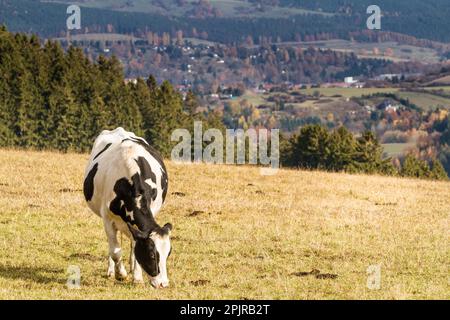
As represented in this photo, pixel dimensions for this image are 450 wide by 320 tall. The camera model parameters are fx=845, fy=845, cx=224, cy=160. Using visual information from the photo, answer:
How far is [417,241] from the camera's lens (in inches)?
896

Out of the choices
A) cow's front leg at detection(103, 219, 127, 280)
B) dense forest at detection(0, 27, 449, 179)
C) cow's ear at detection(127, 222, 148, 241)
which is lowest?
dense forest at detection(0, 27, 449, 179)

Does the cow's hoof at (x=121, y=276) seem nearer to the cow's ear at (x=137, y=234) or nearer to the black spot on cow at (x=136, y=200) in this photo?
the black spot on cow at (x=136, y=200)

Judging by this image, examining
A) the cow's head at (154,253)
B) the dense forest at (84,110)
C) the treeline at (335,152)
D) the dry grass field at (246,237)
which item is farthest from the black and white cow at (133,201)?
the treeline at (335,152)

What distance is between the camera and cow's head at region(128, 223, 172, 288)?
14734 mm

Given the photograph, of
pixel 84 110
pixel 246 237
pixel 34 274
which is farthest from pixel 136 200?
pixel 84 110

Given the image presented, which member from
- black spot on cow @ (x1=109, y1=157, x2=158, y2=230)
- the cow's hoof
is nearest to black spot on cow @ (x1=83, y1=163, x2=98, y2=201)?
black spot on cow @ (x1=109, y1=157, x2=158, y2=230)

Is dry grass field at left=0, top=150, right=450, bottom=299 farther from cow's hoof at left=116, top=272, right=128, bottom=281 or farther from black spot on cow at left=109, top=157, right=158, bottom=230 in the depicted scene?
black spot on cow at left=109, top=157, right=158, bottom=230

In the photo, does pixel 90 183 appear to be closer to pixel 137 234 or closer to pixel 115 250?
pixel 115 250

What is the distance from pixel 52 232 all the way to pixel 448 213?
14.1m

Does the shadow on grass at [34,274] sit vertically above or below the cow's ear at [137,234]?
below

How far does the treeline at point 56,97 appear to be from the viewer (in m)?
68.3

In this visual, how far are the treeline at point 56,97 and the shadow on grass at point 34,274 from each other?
169ft

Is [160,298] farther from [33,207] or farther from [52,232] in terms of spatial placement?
[33,207]

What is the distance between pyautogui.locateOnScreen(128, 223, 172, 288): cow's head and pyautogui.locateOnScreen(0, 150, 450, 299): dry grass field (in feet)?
0.94
